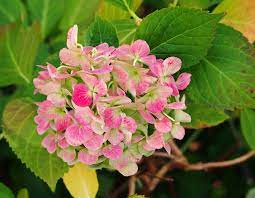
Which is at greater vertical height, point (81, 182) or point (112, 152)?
point (112, 152)

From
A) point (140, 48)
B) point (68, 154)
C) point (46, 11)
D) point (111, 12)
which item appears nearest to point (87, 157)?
point (68, 154)

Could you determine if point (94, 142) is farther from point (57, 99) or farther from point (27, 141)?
point (27, 141)

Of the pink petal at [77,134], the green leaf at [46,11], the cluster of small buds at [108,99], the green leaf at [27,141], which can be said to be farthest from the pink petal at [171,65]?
the green leaf at [46,11]

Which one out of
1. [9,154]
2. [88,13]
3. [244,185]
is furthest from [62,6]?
[244,185]

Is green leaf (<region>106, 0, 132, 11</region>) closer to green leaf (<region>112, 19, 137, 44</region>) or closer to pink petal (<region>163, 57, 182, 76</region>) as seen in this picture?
green leaf (<region>112, 19, 137, 44</region>)

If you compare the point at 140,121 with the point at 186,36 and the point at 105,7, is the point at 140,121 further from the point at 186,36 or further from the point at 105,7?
the point at 105,7
